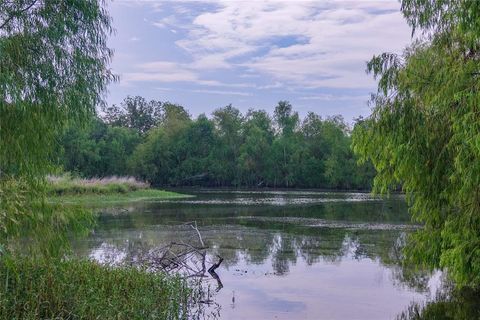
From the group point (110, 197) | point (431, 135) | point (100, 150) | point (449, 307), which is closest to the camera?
point (431, 135)

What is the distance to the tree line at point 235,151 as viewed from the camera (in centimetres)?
7838

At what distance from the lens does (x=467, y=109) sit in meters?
7.92

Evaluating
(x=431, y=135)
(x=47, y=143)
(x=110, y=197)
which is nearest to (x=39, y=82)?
(x=47, y=143)

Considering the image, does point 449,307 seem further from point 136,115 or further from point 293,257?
point 136,115

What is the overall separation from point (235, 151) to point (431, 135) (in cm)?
7613

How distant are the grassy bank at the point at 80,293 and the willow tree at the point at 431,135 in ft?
15.9

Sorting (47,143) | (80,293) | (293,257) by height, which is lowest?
(293,257)

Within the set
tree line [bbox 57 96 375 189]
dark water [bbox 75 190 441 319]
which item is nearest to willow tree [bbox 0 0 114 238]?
dark water [bbox 75 190 441 319]

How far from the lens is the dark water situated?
40.3ft

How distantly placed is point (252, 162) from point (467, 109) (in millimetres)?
75663

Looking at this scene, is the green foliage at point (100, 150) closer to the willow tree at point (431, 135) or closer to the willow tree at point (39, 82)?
the willow tree at point (39, 82)

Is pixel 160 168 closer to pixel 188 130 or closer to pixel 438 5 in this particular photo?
pixel 188 130

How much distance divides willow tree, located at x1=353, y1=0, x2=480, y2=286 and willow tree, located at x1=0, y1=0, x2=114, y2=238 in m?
5.39

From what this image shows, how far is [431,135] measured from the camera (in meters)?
9.87
